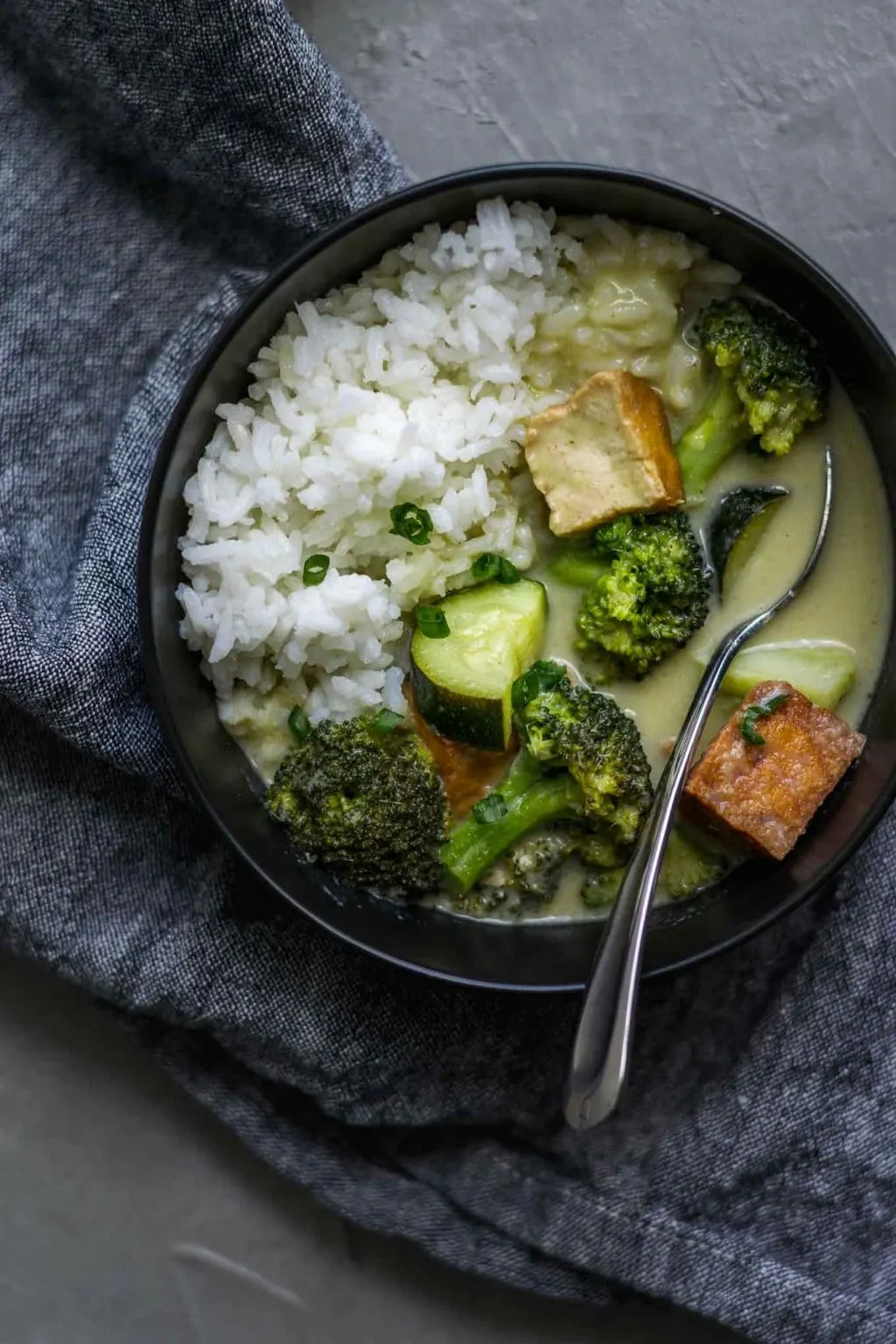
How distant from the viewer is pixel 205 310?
2.81m

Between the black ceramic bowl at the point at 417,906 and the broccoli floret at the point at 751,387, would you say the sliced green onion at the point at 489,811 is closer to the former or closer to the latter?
the black ceramic bowl at the point at 417,906

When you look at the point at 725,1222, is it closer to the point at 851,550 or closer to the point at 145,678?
the point at 851,550

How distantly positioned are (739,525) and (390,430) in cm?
78

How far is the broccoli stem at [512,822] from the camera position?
265 cm

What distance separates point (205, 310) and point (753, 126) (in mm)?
1348

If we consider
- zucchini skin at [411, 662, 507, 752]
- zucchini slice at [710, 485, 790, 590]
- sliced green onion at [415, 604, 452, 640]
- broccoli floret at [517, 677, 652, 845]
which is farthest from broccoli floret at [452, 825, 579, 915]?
zucchini slice at [710, 485, 790, 590]

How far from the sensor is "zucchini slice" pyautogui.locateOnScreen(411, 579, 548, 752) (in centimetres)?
258

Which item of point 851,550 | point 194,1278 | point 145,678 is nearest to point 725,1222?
point 194,1278

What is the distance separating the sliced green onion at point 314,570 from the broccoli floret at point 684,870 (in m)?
0.87

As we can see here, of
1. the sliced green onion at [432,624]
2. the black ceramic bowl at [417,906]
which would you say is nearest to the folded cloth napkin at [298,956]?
the black ceramic bowl at [417,906]

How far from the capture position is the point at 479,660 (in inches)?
102

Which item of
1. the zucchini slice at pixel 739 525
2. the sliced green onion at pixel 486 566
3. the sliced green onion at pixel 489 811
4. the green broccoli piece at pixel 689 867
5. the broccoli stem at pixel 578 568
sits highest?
the sliced green onion at pixel 486 566

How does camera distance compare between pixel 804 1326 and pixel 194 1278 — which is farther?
pixel 194 1278

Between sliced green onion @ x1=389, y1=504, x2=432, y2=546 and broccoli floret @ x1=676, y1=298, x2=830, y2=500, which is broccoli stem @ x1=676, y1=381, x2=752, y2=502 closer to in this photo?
broccoli floret @ x1=676, y1=298, x2=830, y2=500
